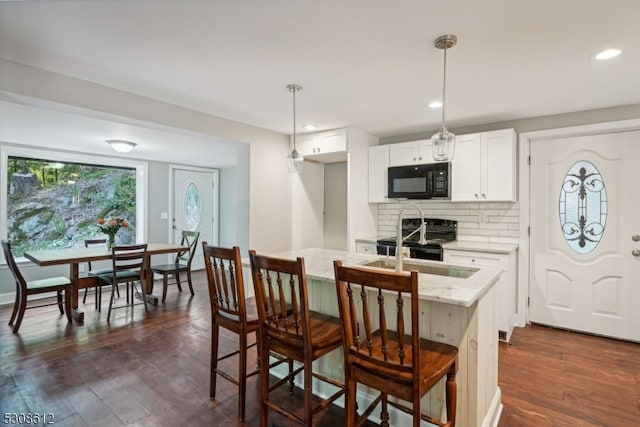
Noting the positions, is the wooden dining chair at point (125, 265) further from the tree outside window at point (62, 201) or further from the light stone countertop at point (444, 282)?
the light stone countertop at point (444, 282)

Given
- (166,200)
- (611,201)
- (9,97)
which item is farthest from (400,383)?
(166,200)

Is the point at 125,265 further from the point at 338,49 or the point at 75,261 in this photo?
the point at 338,49

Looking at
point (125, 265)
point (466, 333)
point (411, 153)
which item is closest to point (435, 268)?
point (466, 333)

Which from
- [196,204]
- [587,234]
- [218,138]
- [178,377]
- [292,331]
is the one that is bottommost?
[178,377]

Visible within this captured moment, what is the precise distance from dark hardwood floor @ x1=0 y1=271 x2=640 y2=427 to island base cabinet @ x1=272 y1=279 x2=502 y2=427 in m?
0.31

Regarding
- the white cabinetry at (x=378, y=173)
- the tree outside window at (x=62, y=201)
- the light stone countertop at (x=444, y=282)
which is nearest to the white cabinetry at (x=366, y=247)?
the white cabinetry at (x=378, y=173)

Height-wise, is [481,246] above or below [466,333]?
above

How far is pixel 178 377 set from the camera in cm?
245

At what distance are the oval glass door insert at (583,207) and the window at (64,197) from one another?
249 inches

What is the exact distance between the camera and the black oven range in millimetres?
3488

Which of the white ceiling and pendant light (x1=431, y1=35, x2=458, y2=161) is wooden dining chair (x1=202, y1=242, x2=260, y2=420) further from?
pendant light (x1=431, y1=35, x2=458, y2=161)

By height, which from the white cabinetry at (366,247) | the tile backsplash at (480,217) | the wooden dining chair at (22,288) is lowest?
the wooden dining chair at (22,288)

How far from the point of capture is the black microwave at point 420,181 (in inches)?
143

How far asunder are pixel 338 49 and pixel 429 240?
8.05 feet
